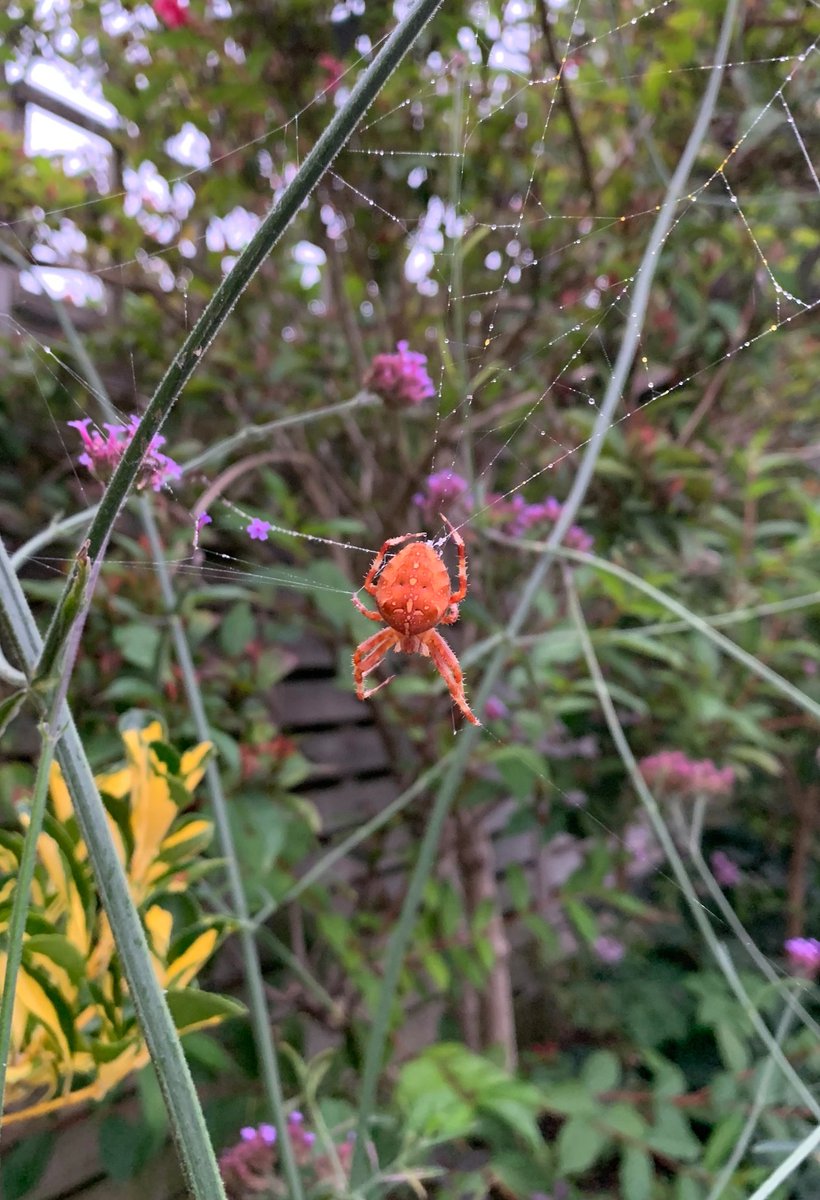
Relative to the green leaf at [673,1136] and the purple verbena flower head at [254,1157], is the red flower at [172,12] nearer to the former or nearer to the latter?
the purple verbena flower head at [254,1157]

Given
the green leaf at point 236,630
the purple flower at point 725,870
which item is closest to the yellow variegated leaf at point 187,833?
the green leaf at point 236,630

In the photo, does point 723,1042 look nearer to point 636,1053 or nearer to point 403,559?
point 636,1053

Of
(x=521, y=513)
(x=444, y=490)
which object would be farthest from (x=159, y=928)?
(x=521, y=513)

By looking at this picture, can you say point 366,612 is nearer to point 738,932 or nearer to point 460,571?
point 460,571

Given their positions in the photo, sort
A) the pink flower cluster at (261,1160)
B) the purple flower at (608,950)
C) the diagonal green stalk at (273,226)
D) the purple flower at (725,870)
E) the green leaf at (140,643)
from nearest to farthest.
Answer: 1. the diagonal green stalk at (273,226)
2. the pink flower cluster at (261,1160)
3. the green leaf at (140,643)
4. the purple flower at (608,950)
5. the purple flower at (725,870)

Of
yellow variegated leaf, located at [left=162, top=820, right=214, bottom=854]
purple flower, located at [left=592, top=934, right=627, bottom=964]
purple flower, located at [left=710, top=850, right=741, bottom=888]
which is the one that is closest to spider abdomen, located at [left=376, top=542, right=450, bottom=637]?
yellow variegated leaf, located at [left=162, top=820, right=214, bottom=854]
